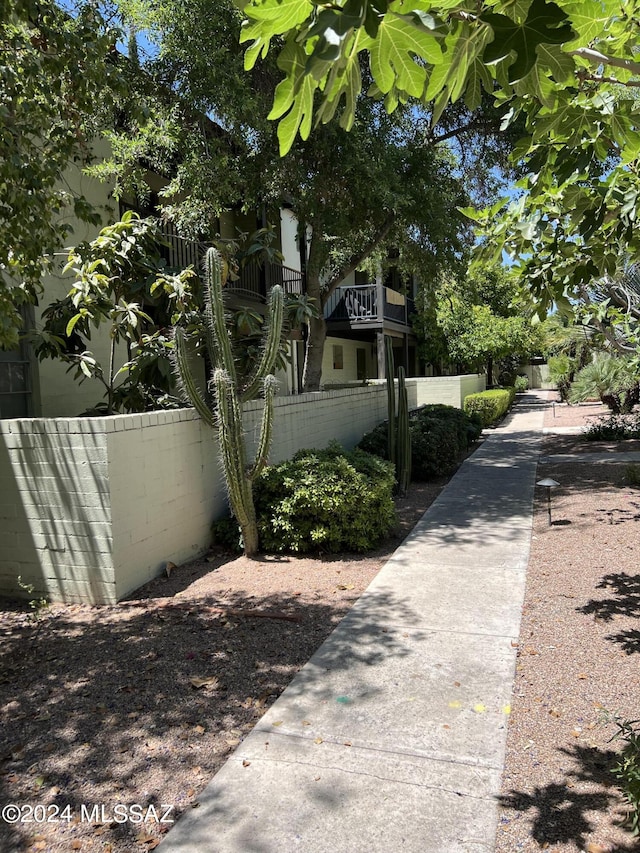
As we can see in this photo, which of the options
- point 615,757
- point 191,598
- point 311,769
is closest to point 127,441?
point 191,598

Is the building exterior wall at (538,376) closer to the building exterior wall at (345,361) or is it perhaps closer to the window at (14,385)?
the building exterior wall at (345,361)

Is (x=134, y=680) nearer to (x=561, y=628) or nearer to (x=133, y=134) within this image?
(x=561, y=628)

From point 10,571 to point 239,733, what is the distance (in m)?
3.18

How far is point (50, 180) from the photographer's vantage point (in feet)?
17.1

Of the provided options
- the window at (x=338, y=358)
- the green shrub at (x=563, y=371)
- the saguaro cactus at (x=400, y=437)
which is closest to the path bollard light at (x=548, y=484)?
the saguaro cactus at (x=400, y=437)

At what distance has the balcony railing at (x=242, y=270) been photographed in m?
11.2

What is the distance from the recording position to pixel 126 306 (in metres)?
6.89

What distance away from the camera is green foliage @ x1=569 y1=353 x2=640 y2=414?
17.5 meters

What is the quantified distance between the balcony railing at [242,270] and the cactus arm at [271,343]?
1851 millimetres

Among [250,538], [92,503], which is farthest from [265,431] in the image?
[92,503]

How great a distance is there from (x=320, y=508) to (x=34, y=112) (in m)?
4.30

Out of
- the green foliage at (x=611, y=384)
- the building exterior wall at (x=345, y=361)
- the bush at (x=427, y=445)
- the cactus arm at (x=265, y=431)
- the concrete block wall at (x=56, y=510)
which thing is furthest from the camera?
the building exterior wall at (x=345, y=361)

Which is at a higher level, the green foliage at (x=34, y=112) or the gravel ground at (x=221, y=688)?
the green foliage at (x=34, y=112)

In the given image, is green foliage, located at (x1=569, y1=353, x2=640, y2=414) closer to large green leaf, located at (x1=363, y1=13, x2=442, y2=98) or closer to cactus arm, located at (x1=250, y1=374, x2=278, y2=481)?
cactus arm, located at (x1=250, y1=374, x2=278, y2=481)
